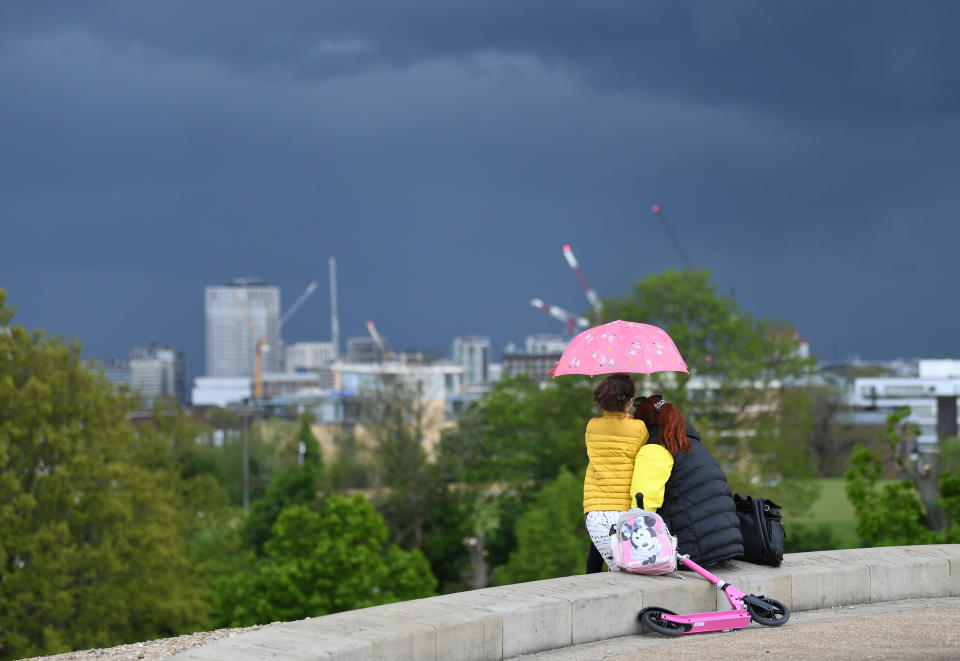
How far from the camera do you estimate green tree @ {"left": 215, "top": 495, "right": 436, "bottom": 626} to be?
4866cm

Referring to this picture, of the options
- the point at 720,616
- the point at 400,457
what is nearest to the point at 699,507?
the point at 720,616

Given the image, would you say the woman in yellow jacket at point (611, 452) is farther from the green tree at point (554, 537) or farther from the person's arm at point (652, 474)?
the green tree at point (554, 537)

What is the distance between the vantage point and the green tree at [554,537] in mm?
56562

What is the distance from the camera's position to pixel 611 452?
10.0m

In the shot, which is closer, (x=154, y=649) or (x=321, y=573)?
(x=154, y=649)

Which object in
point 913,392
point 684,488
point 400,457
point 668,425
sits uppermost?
point 668,425

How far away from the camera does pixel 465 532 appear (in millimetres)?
66312

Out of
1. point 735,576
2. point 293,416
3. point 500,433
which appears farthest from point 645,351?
point 293,416

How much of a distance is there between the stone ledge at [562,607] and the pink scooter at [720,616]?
0.16 metres

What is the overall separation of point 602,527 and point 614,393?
1138mm

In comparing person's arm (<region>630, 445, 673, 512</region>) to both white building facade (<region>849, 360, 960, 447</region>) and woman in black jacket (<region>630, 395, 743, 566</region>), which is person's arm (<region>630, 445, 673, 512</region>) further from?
white building facade (<region>849, 360, 960, 447</region>)

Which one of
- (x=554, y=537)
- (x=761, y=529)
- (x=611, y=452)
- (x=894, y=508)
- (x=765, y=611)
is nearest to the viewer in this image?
(x=765, y=611)

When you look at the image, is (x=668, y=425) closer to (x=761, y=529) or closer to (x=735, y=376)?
(x=761, y=529)

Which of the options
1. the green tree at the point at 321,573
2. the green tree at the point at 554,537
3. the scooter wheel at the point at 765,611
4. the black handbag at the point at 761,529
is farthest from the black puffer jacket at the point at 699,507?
the green tree at the point at 554,537
